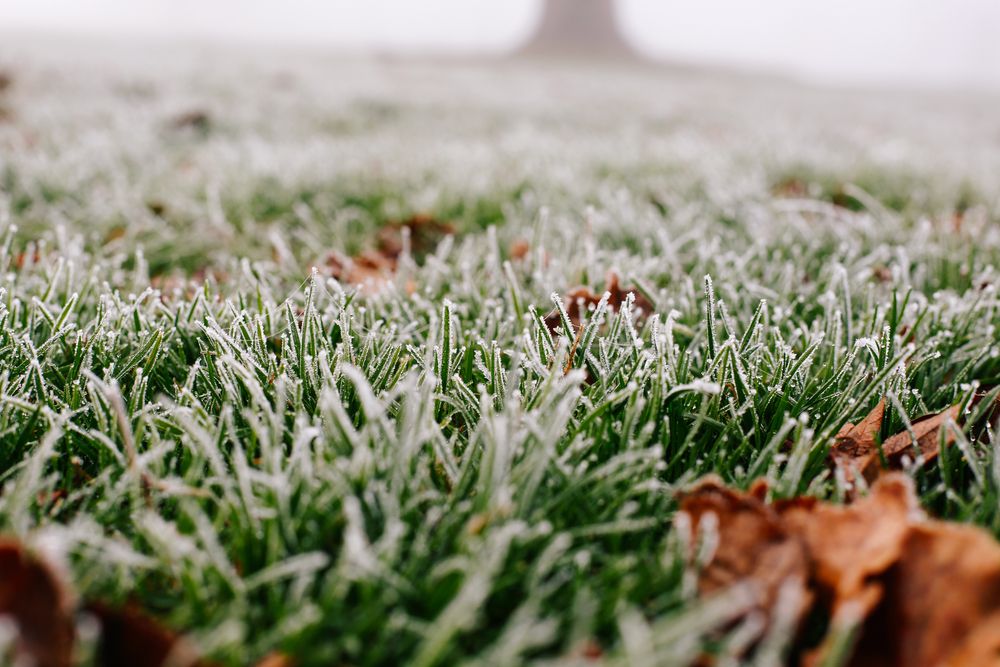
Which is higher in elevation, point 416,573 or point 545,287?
point 545,287

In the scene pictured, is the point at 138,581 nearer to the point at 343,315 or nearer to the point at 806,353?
the point at 343,315

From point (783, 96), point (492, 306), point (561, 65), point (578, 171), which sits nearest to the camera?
point (492, 306)

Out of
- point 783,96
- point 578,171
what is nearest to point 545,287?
point 578,171

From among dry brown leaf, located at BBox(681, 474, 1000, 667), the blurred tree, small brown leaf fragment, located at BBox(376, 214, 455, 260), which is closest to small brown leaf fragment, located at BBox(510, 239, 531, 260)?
small brown leaf fragment, located at BBox(376, 214, 455, 260)

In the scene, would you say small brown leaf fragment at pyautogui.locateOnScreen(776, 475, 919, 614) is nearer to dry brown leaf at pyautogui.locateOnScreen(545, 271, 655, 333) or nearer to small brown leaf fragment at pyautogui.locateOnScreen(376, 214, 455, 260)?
dry brown leaf at pyautogui.locateOnScreen(545, 271, 655, 333)

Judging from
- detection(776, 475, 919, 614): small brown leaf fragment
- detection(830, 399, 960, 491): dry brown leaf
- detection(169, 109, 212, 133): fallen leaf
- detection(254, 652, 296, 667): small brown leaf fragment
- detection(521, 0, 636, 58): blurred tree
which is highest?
detection(521, 0, 636, 58): blurred tree

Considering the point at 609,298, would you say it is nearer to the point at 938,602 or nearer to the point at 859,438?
Result: the point at 859,438

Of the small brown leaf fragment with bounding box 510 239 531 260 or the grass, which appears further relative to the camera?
the small brown leaf fragment with bounding box 510 239 531 260
